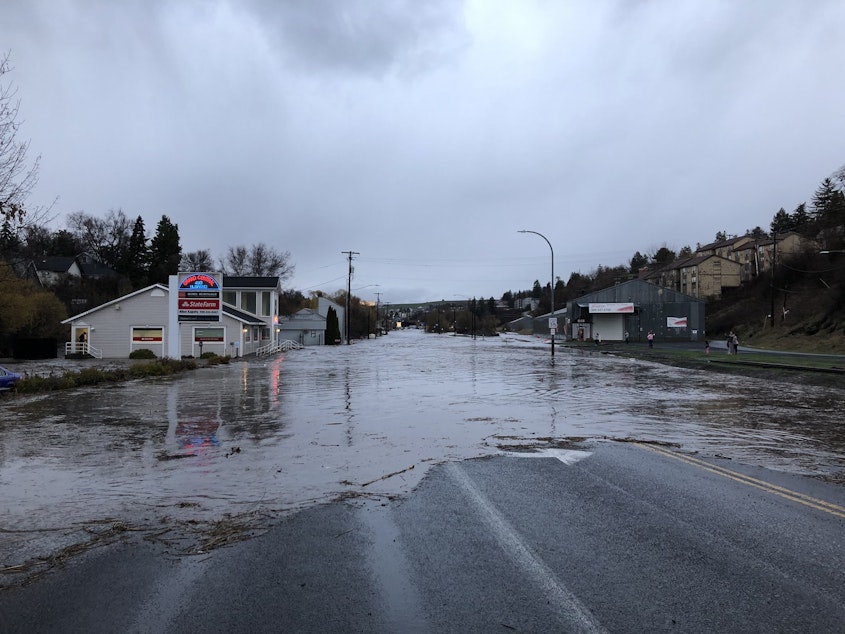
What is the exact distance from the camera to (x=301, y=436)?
1165 centimetres

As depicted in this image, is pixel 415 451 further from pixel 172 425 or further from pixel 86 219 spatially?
pixel 86 219

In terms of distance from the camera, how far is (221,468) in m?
8.84

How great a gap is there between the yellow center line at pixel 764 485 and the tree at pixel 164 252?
298ft

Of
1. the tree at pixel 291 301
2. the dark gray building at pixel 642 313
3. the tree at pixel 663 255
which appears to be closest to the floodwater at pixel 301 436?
the dark gray building at pixel 642 313

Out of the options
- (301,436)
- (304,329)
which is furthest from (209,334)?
(301,436)

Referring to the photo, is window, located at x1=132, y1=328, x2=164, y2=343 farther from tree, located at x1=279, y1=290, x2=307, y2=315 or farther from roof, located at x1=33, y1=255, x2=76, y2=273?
tree, located at x1=279, y1=290, x2=307, y2=315

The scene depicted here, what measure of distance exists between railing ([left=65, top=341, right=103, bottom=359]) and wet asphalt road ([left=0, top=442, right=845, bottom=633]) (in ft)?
158

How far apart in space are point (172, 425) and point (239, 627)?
10263 mm

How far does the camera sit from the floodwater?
701 cm

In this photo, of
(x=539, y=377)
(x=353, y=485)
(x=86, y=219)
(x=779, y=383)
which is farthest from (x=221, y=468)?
(x=86, y=219)

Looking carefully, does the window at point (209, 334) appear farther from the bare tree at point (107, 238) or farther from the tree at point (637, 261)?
the tree at point (637, 261)

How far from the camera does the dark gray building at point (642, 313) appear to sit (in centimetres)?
6931

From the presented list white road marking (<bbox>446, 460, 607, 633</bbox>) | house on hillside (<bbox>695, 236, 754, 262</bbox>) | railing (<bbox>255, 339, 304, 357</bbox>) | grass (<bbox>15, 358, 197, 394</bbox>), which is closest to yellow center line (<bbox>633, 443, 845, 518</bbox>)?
white road marking (<bbox>446, 460, 607, 633</bbox>)

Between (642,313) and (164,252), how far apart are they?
7182 cm
